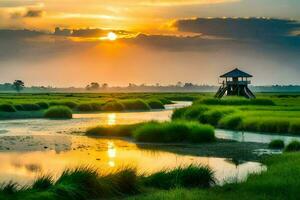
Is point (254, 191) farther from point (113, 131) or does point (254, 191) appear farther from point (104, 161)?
point (113, 131)

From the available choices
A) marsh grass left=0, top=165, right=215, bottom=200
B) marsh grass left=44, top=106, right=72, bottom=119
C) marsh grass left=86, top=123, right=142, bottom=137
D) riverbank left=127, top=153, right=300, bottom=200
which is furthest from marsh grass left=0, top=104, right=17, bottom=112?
riverbank left=127, top=153, right=300, bottom=200

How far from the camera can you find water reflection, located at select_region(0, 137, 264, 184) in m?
27.4

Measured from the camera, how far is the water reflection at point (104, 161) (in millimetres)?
27406

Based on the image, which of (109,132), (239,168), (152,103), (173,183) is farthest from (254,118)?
(152,103)

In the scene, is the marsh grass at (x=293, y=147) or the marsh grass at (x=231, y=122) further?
the marsh grass at (x=231, y=122)

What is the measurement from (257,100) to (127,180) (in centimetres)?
7120

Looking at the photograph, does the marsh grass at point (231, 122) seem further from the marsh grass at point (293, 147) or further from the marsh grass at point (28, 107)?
the marsh grass at point (28, 107)

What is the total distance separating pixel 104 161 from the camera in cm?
3195

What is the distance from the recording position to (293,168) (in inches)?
979

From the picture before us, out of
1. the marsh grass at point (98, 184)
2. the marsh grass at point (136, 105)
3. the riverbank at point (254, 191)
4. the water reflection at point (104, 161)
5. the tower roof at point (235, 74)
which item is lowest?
the marsh grass at point (136, 105)

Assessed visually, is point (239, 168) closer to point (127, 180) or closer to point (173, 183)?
point (173, 183)

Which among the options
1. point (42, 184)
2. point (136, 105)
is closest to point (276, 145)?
point (42, 184)

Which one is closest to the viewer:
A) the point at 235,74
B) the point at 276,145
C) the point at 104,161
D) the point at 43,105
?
the point at 104,161

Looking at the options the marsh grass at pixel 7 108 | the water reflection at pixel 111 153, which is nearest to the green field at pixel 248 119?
the water reflection at pixel 111 153
